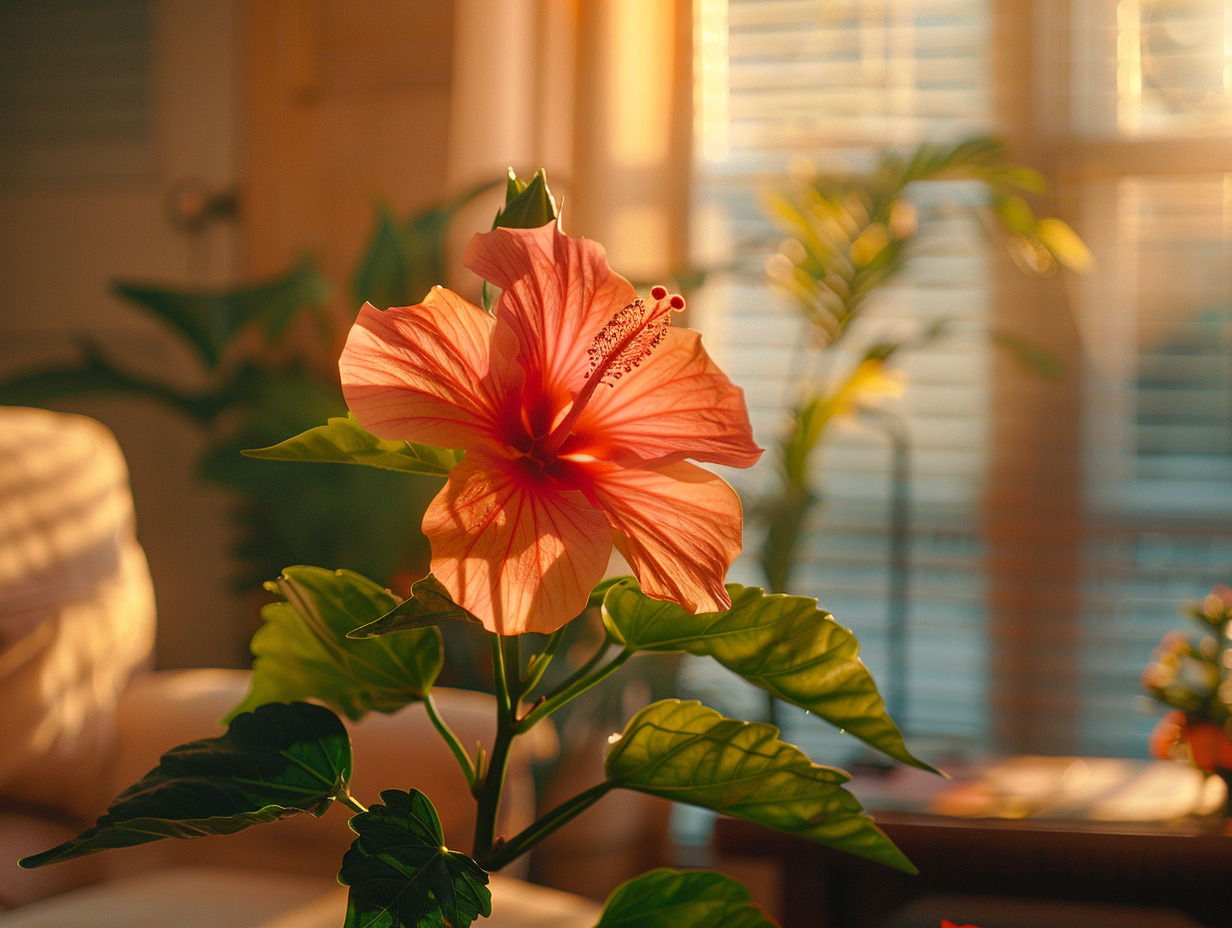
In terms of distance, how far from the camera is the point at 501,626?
293 millimetres

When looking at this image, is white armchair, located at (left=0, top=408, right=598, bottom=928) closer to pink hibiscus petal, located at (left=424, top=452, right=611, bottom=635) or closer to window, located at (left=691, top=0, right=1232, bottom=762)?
pink hibiscus petal, located at (left=424, top=452, right=611, bottom=635)

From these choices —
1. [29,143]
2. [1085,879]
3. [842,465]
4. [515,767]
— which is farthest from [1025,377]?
[29,143]

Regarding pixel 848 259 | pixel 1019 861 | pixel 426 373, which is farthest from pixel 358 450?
pixel 848 259

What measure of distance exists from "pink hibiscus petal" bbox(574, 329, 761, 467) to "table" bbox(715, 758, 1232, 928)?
0.83m

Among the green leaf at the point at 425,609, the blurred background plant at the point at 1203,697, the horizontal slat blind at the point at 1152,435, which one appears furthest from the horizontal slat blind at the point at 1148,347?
the green leaf at the point at 425,609

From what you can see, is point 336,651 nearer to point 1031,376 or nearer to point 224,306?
point 224,306

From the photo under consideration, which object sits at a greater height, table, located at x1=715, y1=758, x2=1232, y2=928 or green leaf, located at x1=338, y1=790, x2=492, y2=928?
green leaf, located at x1=338, y1=790, x2=492, y2=928

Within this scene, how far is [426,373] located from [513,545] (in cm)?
6

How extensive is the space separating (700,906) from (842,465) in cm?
194

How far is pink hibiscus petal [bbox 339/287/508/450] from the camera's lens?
11.9 inches

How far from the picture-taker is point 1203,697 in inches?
49.2

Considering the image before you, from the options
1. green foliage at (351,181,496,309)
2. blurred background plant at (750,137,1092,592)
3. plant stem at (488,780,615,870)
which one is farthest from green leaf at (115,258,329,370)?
plant stem at (488,780,615,870)

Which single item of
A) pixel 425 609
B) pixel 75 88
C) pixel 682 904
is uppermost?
pixel 75 88

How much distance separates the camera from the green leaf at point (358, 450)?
336 millimetres
